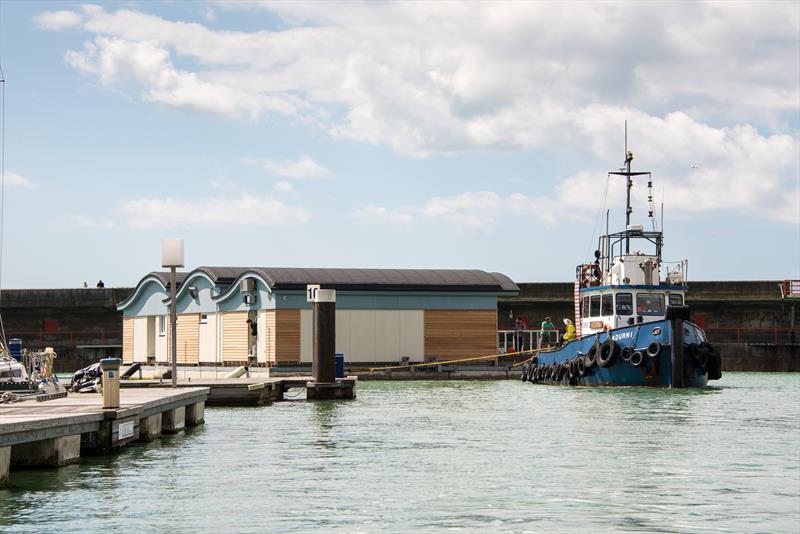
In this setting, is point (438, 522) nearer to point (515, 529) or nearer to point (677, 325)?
point (515, 529)

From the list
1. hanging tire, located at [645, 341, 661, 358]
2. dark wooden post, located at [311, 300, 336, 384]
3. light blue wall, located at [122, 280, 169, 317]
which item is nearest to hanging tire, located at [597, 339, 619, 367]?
hanging tire, located at [645, 341, 661, 358]

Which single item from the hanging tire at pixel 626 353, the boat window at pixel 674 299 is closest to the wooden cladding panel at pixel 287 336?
the hanging tire at pixel 626 353

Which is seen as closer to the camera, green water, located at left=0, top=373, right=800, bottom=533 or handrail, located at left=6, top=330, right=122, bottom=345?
green water, located at left=0, top=373, right=800, bottom=533

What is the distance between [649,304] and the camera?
37344 millimetres

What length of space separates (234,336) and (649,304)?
16904mm

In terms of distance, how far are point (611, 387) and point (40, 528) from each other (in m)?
25.7

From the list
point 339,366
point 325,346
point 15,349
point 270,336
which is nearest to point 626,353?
point 339,366

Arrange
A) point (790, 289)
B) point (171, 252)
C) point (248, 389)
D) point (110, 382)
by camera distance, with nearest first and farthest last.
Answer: point (110, 382)
point (171, 252)
point (248, 389)
point (790, 289)

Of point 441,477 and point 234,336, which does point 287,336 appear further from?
point 441,477

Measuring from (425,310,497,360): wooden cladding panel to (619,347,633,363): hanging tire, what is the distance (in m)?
11.5

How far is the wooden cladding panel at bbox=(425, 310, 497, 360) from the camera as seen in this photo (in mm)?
46594

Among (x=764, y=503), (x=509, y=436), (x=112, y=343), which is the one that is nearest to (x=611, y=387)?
(x=509, y=436)

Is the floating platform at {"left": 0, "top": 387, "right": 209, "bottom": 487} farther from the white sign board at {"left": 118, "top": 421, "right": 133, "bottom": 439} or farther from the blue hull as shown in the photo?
the blue hull

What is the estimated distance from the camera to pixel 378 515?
13.6 meters
